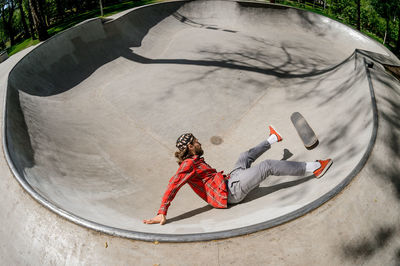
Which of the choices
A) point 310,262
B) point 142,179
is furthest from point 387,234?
point 142,179

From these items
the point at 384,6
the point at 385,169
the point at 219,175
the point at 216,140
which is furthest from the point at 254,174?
the point at 384,6

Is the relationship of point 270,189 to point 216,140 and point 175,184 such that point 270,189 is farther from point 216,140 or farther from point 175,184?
point 216,140

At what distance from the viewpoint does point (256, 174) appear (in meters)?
4.17

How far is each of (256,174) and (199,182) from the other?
0.86 metres

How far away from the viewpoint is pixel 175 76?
29.8ft

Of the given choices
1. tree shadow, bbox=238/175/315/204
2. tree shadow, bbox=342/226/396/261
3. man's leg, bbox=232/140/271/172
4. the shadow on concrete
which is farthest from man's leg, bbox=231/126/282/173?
tree shadow, bbox=342/226/396/261

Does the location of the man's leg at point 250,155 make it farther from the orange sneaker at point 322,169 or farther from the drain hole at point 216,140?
the drain hole at point 216,140

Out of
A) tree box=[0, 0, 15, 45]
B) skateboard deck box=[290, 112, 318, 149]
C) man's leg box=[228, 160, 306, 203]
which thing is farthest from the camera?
tree box=[0, 0, 15, 45]

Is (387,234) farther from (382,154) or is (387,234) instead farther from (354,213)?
(382,154)

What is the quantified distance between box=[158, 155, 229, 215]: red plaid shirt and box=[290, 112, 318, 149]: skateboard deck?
7.21 ft

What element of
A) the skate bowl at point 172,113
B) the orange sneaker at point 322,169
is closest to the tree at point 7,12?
the skate bowl at point 172,113

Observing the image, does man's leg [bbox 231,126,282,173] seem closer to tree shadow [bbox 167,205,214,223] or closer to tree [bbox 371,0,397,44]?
tree shadow [bbox 167,205,214,223]

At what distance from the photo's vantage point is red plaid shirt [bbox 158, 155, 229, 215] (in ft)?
13.1

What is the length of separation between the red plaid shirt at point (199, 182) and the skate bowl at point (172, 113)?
0.27m
